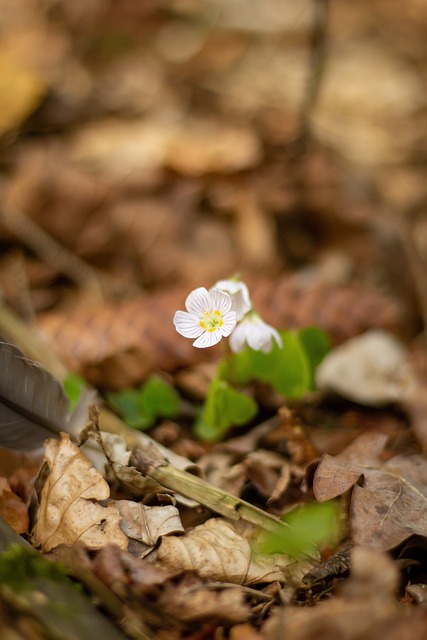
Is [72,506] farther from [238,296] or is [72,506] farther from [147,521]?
[238,296]

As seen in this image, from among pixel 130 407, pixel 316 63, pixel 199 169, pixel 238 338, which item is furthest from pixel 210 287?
pixel 316 63

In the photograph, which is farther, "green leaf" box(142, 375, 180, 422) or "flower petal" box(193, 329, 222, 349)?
"green leaf" box(142, 375, 180, 422)

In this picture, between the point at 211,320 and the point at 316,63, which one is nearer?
the point at 211,320

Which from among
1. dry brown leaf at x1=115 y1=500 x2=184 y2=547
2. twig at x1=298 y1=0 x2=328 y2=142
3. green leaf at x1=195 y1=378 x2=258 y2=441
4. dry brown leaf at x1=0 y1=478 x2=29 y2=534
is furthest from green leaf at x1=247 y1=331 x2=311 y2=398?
twig at x1=298 y1=0 x2=328 y2=142

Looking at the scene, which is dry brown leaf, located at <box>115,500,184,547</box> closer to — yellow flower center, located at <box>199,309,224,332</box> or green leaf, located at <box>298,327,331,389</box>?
yellow flower center, located at <box>199,309,224,332</box>

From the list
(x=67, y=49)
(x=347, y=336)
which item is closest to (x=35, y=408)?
(x=347, y=336)

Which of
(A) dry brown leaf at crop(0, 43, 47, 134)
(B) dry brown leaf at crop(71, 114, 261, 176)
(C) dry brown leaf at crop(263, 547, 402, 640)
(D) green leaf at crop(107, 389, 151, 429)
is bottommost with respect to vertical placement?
(D) green leaf at crop(107, 389, 151, 429)

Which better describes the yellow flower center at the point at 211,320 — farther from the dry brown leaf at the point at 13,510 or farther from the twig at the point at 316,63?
the twig at the point at 316,63
